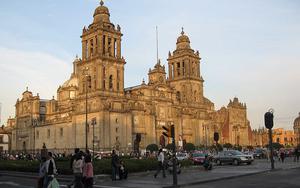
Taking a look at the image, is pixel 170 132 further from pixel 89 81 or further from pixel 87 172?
pixel 89 81

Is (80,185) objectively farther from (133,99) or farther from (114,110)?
(133,99)

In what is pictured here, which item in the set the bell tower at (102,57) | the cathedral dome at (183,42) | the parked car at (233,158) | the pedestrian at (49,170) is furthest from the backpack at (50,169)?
the cathedral dome at (183,42)

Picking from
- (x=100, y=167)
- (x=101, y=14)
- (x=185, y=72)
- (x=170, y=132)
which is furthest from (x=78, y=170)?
(x=185, y=72)

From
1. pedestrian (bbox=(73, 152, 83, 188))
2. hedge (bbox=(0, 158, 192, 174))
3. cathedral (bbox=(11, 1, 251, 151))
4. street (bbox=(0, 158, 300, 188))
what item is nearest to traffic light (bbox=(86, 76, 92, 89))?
cathedral (bbox=(11, 1, 251, 151))

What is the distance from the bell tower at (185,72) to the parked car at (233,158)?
5462cm

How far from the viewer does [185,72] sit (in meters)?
100

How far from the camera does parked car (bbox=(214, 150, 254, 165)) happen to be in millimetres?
41594

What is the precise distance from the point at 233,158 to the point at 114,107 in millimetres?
36292

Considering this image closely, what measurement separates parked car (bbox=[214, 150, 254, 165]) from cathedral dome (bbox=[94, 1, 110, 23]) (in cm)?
4383

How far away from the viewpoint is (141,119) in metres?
82.4

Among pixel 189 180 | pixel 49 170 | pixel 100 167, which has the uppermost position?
pixel 49 170

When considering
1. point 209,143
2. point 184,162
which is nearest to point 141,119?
point 209,143

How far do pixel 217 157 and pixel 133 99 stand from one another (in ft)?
132

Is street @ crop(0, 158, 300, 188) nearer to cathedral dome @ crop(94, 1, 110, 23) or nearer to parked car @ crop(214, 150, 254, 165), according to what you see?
parked car @ crop(214, 150, 254, 165)
